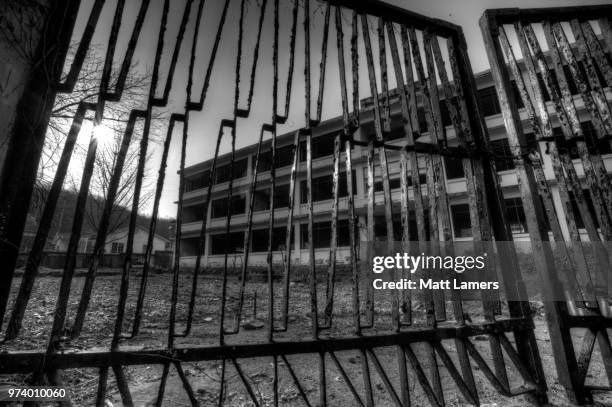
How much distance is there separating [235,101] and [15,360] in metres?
1.60

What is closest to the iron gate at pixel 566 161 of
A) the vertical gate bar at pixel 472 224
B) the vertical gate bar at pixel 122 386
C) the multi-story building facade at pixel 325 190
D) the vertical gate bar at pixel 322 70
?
the vertical gate bar at pixel 472 224

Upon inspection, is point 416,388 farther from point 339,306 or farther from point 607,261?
point 339,306

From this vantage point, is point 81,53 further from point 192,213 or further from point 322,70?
point 192,213

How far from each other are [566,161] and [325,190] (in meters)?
21.3

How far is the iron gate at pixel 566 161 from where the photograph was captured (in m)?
2.20

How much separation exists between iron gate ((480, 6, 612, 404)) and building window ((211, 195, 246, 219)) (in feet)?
83.8

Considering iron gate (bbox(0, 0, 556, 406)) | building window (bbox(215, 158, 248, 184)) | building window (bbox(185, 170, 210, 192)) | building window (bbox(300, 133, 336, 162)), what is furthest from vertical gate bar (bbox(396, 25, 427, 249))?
building window (bbox(185, 170, 210, 192))

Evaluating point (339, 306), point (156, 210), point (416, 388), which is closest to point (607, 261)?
point (416, 388)

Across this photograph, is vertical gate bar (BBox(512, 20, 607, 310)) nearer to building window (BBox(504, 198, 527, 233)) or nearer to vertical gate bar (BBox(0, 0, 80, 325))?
vertical gate bar (BBox(0, 0, 80, 325))

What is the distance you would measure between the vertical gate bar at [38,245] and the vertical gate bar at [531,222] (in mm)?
3036

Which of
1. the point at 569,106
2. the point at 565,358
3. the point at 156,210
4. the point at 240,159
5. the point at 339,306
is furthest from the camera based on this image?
the point at 240,159

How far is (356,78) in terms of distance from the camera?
245 centimetres

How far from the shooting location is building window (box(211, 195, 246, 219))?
2787 centimetres

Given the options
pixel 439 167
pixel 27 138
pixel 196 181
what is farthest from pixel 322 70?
pixel 196 181
